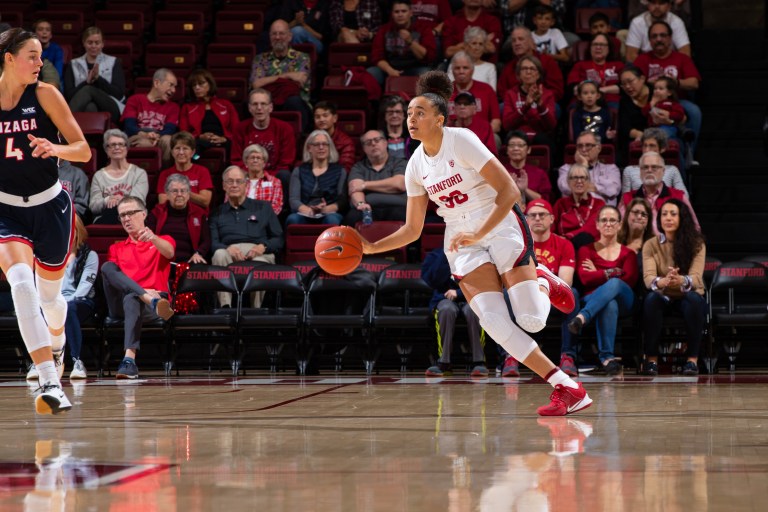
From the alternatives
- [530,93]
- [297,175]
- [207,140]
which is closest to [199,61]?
[207,140]

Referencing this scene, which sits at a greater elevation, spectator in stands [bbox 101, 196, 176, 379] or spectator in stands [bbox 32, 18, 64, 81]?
spectator in stands [bbox 32, 18, 64, 81]

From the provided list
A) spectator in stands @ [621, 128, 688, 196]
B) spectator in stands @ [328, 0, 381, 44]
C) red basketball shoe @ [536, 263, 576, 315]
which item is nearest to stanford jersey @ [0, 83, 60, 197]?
red basketball shoe @ [536, 263, 576, 315]

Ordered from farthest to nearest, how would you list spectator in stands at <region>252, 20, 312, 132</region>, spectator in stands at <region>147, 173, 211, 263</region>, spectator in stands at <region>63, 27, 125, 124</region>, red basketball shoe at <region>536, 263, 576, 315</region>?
spectator in stands at <region>252, 20, 312, 132</region>, spectator in stands at <region>63, 27, 125, 124</region>, spectator in stands at <region>147, 173, 211, 263</region>, red basketball shoe at <region>536, 263, 576, 315</region>

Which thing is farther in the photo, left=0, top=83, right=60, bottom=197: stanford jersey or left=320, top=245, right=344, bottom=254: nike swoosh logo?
left=320, top=245, right=344, bottom=254: nike swoosh logo

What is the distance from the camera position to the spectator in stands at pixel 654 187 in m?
9.05

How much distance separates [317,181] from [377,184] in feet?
1.98

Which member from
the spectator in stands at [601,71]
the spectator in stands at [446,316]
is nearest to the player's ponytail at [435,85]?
the spectator in stands at [446,316]

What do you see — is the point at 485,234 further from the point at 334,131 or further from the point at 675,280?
the point at 334,131

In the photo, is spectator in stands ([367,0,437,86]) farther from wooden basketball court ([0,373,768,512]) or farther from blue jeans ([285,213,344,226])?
wooden basketball court ([0,373,768,512])

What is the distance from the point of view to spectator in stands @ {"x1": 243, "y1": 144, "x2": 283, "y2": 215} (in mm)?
9828

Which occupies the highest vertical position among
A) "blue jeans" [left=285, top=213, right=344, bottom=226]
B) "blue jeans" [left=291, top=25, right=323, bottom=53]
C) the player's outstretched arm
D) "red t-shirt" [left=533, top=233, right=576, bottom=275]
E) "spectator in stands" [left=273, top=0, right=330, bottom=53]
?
"spectator in stands" [left=273, top=0, right=330, bottom=53]

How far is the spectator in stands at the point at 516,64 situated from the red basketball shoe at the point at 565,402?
648cm

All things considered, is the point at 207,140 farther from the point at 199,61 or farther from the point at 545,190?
the point at 545,190

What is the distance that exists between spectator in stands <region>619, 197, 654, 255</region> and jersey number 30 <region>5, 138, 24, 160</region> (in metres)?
5.22
